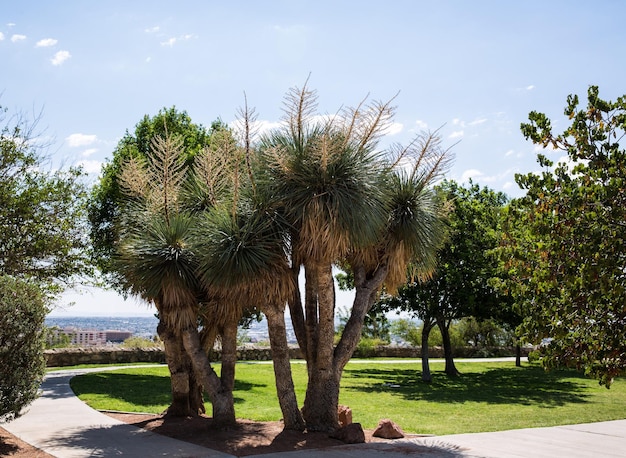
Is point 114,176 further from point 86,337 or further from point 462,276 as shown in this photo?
point 86,337

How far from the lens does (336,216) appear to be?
967cm

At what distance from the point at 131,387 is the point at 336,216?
445 inches

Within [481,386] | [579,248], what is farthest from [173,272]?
[481,386]

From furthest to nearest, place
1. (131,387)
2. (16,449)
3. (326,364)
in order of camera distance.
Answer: (131,387) → (326,364) → (16,449)

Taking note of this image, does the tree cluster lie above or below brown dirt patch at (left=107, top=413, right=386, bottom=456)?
above

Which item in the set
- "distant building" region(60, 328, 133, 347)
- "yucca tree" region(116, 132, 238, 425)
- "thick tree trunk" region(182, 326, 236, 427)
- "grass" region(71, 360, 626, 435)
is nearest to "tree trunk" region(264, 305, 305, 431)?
"yucca tree" region(116, 132, 238, 425)

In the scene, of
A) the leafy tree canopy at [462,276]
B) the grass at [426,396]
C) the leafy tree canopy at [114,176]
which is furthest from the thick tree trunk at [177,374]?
the leafy tree canopy at [462,276]

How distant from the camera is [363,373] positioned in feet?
83.9

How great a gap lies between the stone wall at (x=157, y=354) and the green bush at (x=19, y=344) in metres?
16.3

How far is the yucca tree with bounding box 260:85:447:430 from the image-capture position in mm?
9867

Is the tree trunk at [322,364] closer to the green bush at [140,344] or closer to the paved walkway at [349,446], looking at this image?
the paved walkway at [349,446]

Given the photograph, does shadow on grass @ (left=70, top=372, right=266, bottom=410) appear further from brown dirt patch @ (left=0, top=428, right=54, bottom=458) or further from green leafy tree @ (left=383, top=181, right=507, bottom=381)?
green leafy tree @ (left=383, top=181, right=507, bottom=381)

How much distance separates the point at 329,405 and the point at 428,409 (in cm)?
585

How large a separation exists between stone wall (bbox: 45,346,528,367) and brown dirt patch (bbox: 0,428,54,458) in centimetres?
1489
